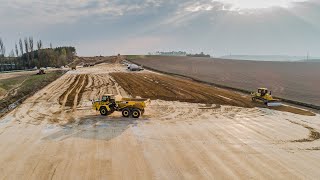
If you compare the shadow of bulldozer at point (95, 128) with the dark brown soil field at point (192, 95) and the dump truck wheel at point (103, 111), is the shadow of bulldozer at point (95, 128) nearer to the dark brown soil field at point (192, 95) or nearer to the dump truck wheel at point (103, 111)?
the dump truck wheel at point (103, 111)

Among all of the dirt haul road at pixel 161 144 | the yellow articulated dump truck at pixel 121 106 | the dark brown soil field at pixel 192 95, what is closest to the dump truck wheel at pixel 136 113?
the yellow articulated dump truck at pixel 121 106

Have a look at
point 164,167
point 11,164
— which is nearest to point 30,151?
point 11,164

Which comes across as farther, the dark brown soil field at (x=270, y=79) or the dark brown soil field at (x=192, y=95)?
the dark brown soil field at (x=270, y=79)

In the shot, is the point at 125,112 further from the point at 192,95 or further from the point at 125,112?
the point at 192,95

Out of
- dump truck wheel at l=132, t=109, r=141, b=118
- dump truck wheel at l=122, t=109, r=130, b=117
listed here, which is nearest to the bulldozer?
dump truck wheel at l=132, t=109, r=141, b=118

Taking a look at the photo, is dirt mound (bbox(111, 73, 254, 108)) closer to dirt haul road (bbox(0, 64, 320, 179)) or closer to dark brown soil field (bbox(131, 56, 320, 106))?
dirt haul road (bbox(0, 64, 320, 179))

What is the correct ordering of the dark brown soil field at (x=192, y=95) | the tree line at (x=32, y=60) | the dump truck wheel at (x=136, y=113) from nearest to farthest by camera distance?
1. the dump truck wheel at (x=136, y=113)
2. the dark brown soil field at (x=192, y=95)
3. the tree line at (x=32, y=60)

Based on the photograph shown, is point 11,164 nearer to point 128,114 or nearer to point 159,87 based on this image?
point 128,114

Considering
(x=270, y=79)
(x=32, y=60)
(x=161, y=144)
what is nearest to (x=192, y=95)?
(x=161, y=144)
